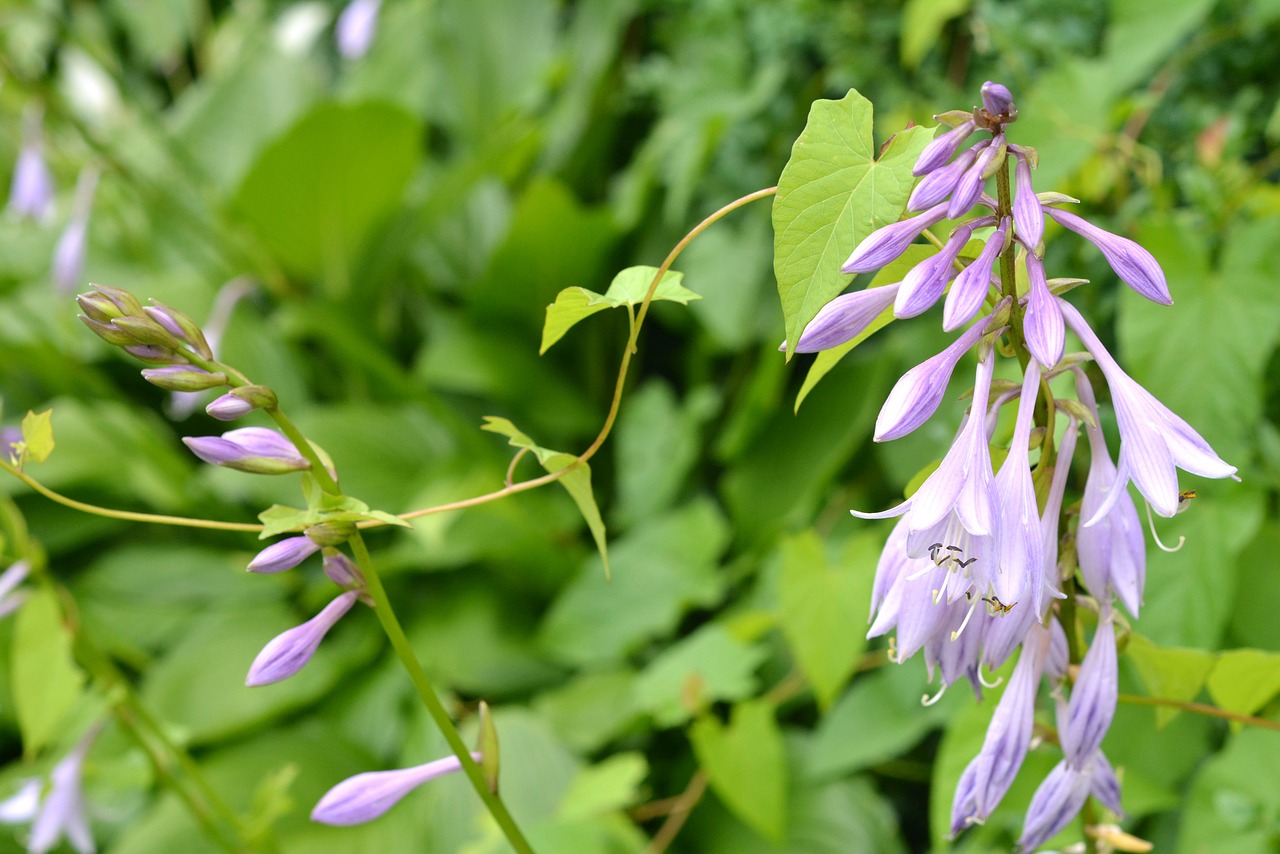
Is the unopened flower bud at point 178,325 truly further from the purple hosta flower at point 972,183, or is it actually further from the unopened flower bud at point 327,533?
the purple hosta flower at point 972,183

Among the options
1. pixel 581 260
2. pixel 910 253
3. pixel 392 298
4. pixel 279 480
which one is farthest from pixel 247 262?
pixel 910 253

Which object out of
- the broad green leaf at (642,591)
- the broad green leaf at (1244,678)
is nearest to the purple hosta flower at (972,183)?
the broad green leaf at (1244,678)

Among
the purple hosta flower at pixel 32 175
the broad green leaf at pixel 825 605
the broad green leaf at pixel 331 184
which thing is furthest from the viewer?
the broad green leaf at pixel 331 184

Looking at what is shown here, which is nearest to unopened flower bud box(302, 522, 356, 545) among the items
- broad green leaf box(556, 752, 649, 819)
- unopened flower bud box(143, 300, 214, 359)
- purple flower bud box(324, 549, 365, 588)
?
purple flower bud box(324, 549, 365, 588)

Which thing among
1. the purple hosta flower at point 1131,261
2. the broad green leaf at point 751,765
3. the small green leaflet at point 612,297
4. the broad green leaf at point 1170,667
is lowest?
the broad green leaf at point 751,765

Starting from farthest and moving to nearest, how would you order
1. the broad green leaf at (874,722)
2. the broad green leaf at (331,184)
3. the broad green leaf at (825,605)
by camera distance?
1. the broad green leaf at (331,184)
2. the broad green leaf at (874,722)
3. the broad green leaf at (825,605)

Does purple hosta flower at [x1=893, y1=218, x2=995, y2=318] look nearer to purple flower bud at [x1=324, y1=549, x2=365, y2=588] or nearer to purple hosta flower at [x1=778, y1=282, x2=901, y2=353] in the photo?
purple hosta flower at [x1=778, y1=282, x2=901, y2=353]

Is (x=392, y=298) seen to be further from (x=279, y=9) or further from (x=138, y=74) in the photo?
(x=138, y=74)
